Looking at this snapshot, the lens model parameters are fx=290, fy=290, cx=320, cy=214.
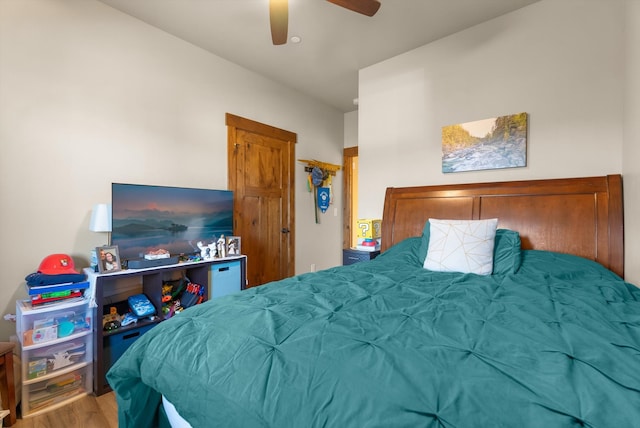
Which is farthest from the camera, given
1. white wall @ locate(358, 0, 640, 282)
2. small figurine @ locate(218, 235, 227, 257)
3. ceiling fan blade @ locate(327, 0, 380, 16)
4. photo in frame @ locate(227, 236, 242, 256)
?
photo in frame @ locate(227, 236, 242, 256)

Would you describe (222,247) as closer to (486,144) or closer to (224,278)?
(224,278)

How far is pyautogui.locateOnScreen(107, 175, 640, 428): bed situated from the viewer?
62cm

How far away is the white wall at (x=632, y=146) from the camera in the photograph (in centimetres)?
164

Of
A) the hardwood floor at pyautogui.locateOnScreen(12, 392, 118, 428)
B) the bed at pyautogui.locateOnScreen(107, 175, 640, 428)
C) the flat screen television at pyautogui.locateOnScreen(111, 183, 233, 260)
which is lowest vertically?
the hardwood floor at pyautogui.locateOnScreen(12, 392, 118, 428)

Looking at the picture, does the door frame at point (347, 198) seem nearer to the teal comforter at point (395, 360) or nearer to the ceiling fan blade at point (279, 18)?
the ceiling fan blade at point (279, 18)

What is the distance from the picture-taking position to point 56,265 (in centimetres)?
198

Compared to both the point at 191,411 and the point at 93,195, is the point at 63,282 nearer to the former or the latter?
the point at 93,195

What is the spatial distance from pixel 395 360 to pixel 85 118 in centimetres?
280

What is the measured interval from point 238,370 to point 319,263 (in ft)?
11.9

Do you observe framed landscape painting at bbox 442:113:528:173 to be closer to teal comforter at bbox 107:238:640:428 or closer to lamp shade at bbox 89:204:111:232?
teal comforter at bbox 107:238:640:428

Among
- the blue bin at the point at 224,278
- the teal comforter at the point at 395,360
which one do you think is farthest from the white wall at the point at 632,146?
the blue bin at the point at 224,278

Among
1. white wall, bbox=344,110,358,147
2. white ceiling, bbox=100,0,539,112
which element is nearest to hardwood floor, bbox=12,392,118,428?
white ceiling, bbox=100,0,539,112

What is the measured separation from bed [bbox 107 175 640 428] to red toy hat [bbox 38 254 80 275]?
125 cm

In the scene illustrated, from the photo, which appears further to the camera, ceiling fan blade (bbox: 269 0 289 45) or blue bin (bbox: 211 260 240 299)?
blue bin (bbox: 211 260 240 299)
